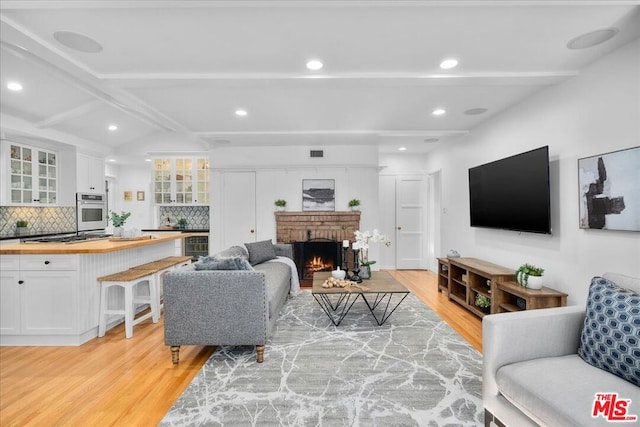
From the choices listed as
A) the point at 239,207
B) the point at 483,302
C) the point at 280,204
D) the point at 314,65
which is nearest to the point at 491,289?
the point at 483,302

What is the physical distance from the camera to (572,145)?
2.93 meters

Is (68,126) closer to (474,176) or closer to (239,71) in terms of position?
(239,71)

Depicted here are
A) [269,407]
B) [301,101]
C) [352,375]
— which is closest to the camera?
[269,407]

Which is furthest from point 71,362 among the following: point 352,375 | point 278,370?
point 352,375

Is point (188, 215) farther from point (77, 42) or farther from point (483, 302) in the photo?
point (483, 302)

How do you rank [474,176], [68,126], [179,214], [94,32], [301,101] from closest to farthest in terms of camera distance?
[94,32] < [301,101] < [474,176] < [68,126] < [179,214]

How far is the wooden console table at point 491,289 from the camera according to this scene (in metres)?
2.92

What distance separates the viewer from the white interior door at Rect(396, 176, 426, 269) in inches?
266

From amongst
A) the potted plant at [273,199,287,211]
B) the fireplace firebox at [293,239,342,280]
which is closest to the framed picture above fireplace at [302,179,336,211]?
the potted plant at [273,199,287,211]

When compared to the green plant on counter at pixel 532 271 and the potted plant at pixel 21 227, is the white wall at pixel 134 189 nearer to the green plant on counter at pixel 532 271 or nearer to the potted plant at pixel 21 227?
the potted plant at pixel 21 227

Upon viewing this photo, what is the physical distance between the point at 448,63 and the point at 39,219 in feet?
→ 22.5

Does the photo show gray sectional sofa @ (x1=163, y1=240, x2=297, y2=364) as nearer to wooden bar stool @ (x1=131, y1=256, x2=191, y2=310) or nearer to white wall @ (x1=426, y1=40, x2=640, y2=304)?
wooden bar stool @ (x1=131, y1=256, x2=191, y2=310)

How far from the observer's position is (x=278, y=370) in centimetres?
247

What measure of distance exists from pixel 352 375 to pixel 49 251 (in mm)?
3035
